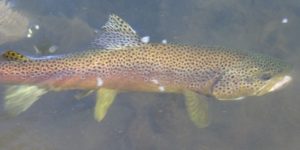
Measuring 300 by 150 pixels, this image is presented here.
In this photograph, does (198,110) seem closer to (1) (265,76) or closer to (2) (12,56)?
(1) (265,76)

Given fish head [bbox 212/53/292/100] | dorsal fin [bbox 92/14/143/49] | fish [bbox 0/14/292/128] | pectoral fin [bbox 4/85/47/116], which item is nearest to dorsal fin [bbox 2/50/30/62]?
fish [bbox 0/14/292/128]

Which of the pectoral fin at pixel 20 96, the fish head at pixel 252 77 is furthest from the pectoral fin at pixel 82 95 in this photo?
the fish head at pixel 252 77

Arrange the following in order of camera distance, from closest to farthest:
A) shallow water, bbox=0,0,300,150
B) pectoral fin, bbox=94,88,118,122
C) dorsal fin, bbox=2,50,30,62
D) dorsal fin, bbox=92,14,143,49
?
1. dorsal fin, bbox=2,50,30,62
2. dorsal fin, bbox=92,14,143,49
3. pectoral fin, bbox=94,88,118,122
4. shallow water, bbox=0,0,300,150

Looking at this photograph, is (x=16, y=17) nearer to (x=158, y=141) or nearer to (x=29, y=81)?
(x=29, y=81)

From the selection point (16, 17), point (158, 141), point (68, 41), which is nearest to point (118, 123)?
point (158, 141)

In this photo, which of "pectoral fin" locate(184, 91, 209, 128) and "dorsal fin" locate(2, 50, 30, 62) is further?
"pectoral fin" locate(184, 91, 209, 128)

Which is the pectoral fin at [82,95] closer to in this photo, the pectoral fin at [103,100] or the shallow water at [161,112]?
the shallow water at [161,112]

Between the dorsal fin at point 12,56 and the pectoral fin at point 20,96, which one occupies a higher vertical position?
the dorsal fin at point 12,56

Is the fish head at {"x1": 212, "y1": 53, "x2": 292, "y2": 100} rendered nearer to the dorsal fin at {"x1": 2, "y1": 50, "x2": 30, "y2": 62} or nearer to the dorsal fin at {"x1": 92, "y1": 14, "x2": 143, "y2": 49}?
the dorsal fin at {"x1": 92, "y1": 14, "x2": 143, "y2": 49}
